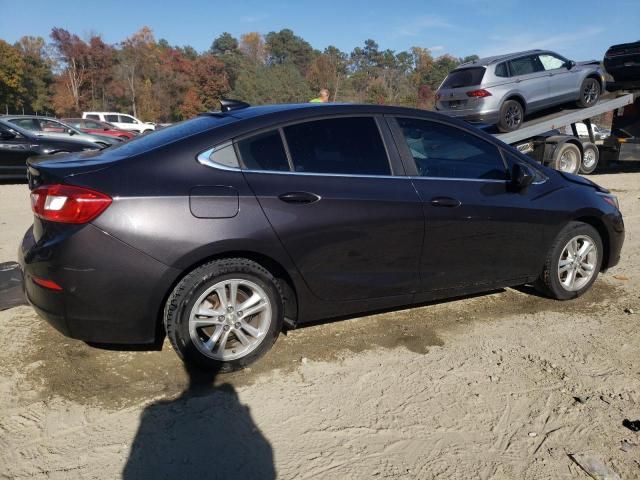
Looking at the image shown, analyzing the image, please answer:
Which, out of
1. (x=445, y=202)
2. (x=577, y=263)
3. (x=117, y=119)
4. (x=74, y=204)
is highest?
(x=117, y=119)

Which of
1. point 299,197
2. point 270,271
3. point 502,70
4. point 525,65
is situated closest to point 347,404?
point 270,271

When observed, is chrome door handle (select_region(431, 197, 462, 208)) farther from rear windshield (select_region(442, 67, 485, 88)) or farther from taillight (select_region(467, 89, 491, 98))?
rear windshield (select_region(442, 67, 485, 88))

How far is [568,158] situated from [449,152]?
900 cm

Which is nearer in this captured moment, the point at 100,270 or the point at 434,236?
the point at 100,270

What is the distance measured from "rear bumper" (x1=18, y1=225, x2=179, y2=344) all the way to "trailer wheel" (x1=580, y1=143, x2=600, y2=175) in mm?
11365

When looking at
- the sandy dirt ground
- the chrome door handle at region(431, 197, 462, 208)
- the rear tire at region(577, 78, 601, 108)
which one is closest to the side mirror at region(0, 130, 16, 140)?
the sandy dirt ground

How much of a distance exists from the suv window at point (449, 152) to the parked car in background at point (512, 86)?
6224 millimetres

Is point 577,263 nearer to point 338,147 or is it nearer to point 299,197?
point 338,147

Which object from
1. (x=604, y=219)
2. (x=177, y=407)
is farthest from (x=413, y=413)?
(x=604, y=219)

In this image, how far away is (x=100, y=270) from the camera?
2801mm

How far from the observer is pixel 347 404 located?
9.48 feet

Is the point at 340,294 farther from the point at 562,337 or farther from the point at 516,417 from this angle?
the point at 562,337

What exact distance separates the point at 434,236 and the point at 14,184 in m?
10.7

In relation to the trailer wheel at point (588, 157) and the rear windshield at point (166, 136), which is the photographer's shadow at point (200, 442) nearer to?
the rear windshield at point (166, 136)
